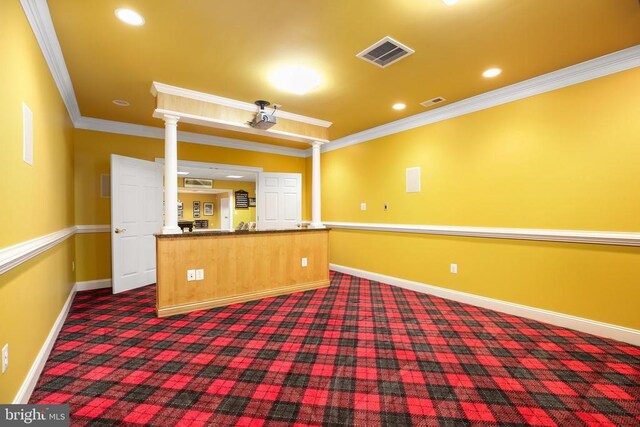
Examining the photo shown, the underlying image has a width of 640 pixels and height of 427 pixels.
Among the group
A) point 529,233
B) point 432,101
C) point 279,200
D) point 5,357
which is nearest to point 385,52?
point 432,101

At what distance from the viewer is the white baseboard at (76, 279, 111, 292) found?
14.8 ft

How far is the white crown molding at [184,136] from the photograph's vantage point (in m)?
4.60

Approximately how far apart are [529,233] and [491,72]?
1809 millimetres

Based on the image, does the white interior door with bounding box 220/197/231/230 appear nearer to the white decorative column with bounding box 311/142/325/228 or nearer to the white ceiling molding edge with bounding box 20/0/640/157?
the white ceiling molding edge with bounding box 20/0/640/157

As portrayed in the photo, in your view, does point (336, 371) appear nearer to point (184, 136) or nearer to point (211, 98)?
point (211, 98)

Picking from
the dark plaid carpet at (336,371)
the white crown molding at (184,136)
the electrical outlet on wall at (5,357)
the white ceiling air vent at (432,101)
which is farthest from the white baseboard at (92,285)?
the white ceiling air vent at (432,101)

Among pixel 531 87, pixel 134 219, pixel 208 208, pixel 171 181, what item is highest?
pixel 531 87

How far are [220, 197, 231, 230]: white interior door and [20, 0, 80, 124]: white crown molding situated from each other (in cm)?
927

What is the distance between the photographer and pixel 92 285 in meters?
4.61

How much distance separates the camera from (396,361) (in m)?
2.38

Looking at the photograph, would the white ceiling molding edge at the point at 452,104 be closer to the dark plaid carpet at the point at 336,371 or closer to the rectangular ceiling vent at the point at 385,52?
the rectangular ceiling vent at the point at 385,52

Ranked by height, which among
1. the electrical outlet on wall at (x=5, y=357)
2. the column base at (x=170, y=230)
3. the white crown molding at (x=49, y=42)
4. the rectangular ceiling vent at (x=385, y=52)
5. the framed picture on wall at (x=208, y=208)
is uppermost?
the rectangular ceiling vent at (x=385, y=52)

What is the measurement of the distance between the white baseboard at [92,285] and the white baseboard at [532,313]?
4536 mm

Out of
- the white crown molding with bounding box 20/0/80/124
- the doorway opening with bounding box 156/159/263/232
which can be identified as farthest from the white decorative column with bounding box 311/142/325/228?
the doorway opening with bounding box 156/159/263/232
